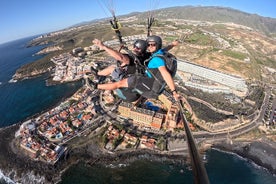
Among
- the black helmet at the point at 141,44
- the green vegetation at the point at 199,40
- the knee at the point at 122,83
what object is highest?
the black helmet at the point at 141,44

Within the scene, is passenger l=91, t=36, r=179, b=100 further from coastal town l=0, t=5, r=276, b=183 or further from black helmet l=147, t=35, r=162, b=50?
coastal town l=0, t=5, r=276, b=183

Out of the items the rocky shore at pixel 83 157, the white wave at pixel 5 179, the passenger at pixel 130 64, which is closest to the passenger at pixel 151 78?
the passenger at pixel 130 64

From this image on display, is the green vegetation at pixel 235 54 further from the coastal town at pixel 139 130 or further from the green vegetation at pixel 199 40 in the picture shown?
the coastal town at pixel 139 130

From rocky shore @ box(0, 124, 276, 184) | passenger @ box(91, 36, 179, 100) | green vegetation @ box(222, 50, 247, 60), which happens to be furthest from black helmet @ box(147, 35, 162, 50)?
green vegetation @ box(222, 50, 247, 60)

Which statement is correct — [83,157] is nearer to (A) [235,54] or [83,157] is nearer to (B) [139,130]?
(B) [139,130]

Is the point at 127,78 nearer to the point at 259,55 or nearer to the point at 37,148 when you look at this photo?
Result: the point at 37,148

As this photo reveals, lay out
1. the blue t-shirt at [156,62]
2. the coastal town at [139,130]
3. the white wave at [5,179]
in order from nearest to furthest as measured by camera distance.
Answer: the blue t-shirt at [156,62], the white wave at [5,179], the coastal town at [139,130]
